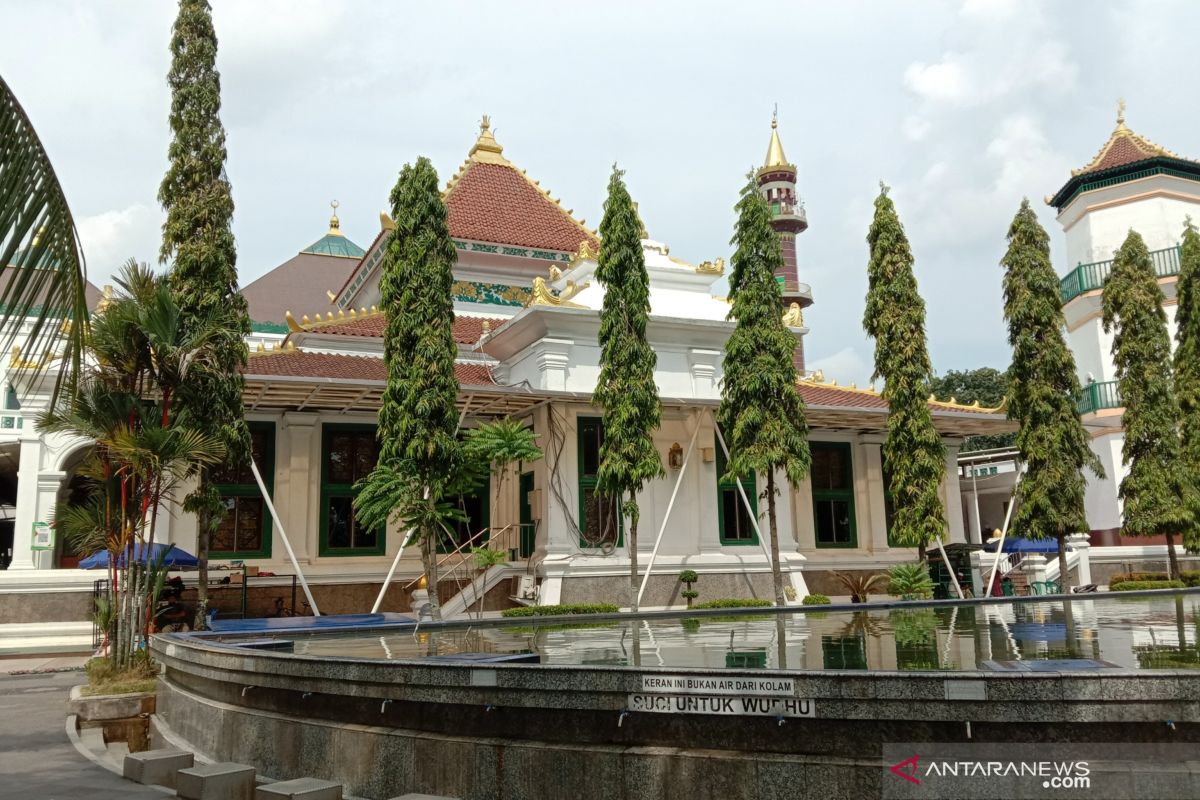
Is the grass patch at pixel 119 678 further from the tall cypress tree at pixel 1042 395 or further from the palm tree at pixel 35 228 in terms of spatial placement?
the tall cypress tree at pixel 1042 395

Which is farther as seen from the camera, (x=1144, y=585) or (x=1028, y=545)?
(x=1028, y=545)

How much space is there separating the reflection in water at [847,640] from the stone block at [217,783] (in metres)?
2.57

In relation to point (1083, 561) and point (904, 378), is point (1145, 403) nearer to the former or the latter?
point (1083, 561)

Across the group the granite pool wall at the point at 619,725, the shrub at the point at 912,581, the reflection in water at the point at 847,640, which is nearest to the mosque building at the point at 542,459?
the shrub at the point at 912,581

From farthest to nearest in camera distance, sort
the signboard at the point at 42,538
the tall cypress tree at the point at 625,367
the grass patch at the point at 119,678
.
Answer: the signboard at the point at 42,538, the tall cypress tree at the point at 625,367, the grass patch at the point at 119,678

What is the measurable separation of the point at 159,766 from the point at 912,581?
53.4ft

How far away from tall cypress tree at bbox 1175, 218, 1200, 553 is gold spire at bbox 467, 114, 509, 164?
19.1m

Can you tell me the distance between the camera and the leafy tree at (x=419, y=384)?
16.3 m

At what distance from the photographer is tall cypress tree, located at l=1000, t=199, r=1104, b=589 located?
67.8ft

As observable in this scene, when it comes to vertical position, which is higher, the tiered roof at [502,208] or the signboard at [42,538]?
the tiered roof at [502,208]

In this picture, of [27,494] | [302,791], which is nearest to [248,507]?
[27,494]

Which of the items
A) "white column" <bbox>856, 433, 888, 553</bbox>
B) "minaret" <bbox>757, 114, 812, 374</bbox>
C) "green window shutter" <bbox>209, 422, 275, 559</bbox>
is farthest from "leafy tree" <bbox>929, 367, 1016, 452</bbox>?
"green window shutter" <bbox>209, 422, 275, 559</bbox>

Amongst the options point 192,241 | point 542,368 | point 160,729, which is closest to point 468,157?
point 542,368

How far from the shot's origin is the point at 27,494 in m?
19.5
